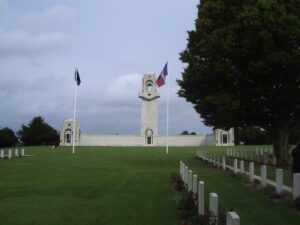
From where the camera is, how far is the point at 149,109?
103062mm

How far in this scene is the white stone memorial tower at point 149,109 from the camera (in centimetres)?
10244

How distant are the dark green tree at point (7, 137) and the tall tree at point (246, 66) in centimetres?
5722

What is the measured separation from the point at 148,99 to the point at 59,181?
266ft

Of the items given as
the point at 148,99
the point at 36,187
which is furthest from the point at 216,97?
the point at 148,99

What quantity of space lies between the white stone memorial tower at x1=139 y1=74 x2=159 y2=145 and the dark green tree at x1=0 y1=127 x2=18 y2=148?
2583cm

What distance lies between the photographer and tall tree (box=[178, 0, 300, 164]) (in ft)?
90.2

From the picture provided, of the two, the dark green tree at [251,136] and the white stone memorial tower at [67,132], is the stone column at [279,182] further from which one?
the white stone memorial tower at [67,132]

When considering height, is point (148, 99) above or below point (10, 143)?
above

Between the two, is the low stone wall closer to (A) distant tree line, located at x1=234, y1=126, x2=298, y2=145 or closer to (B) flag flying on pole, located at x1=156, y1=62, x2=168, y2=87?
(A) distant tree line, located at x1=234, y1=126, x2=298, y2=145

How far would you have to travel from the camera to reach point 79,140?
103062mm

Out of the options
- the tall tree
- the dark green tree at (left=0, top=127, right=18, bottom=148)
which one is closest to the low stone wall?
the dark green tree at (left=0, top=127, right=18, bottom=148)

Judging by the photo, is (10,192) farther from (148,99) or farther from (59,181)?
(148,99)

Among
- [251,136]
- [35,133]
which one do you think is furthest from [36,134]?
[251,136]

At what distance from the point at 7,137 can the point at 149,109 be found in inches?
1152
